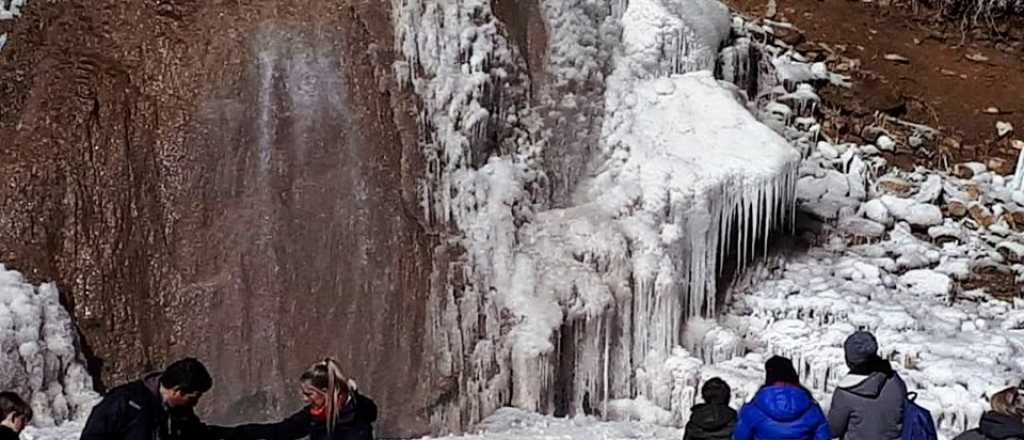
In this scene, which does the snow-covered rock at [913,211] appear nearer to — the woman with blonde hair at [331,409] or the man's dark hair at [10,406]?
the woman with blonde hair at [331,409]

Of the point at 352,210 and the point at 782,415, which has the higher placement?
the point at 352,210

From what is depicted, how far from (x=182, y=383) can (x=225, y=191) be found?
4751 millimetres

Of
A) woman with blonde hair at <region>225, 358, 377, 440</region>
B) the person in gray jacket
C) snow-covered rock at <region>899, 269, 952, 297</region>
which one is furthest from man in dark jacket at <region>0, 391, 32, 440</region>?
snow-covered rock at <region>899, 269, 952, 297</region>

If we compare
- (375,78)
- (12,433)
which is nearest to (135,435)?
(12,433)

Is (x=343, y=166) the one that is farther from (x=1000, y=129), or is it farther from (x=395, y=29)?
(x=1000, y=129)

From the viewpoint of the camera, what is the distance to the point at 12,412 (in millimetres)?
4766

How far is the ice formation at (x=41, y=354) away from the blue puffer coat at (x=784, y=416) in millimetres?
4791

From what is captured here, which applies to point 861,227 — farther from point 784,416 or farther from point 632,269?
point 784,416

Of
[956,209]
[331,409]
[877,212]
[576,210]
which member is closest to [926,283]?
[877,212]

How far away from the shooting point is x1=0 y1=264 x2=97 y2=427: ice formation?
8.31 metres

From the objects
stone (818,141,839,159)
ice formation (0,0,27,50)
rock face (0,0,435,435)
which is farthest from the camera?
stone (818,141,839,159)

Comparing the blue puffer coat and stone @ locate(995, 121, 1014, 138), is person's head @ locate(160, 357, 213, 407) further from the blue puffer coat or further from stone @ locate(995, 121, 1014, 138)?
stone @ locate(995, 121, 1014, 138)

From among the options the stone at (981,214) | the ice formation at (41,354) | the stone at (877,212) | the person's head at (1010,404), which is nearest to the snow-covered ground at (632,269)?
the ice formation at (41,354)

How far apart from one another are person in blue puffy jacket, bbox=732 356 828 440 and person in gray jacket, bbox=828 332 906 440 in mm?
227
